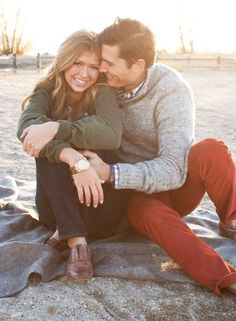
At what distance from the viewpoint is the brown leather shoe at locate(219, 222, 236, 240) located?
288cm

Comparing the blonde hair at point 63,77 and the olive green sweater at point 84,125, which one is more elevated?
the blonde hair at point 63,77

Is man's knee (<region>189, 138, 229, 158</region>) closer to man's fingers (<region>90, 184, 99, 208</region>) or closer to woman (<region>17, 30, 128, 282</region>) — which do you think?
woman (<region>17, 30, 128, 282</region>)

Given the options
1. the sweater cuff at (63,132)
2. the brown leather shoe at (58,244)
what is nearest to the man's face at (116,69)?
the sweater cuff at (63,132)

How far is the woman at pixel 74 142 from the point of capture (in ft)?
7.95

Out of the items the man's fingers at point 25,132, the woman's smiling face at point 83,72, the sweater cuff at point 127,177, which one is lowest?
the sweater cuff at point 127,177

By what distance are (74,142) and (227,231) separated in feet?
3.42

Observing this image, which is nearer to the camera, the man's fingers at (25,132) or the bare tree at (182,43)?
the man's fingers at (25,132)

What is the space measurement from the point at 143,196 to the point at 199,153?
0.36 meters

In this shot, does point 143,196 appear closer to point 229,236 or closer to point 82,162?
point 82,162

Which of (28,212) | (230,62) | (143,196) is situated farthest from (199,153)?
(230,62)

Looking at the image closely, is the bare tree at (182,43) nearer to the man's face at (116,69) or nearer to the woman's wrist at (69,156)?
the man's face at (116,69)

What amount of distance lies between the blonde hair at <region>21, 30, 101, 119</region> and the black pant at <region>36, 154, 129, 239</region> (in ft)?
1.38

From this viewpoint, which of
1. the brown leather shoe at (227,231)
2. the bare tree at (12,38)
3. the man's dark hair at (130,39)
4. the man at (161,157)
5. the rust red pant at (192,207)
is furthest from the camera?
the bare tree at (12,38)

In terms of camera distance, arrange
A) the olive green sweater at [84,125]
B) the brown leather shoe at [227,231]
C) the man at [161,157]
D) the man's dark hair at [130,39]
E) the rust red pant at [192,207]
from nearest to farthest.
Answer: the rust red pant at [192,207] < the man at [161,157] < the olive green sweater at [84,125] < the man's dark hair at [130,39] < the brown leather shoe at [227,231]
